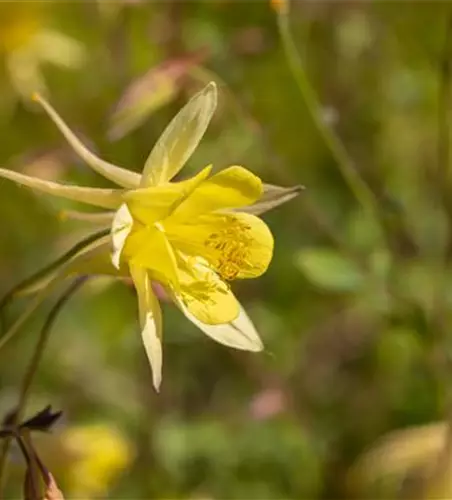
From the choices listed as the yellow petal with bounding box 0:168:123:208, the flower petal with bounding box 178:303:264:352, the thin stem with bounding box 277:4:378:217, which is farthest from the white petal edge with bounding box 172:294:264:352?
the thin stem with bounding box 277:4:378:217

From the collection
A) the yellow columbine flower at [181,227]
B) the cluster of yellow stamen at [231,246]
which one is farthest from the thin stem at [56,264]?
the cluster of yellow stamen at [231,246]

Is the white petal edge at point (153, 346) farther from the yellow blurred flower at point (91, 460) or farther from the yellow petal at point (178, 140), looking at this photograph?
the yellow blurred flower at point (91, 460)

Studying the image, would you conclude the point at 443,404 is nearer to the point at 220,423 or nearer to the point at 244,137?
the point at 220,423

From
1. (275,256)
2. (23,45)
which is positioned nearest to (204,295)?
(275,256)

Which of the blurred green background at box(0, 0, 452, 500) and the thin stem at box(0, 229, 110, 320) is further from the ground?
the thin stem at box(0, 229, 110, 320)

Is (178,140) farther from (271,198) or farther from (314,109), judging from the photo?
(314,109)

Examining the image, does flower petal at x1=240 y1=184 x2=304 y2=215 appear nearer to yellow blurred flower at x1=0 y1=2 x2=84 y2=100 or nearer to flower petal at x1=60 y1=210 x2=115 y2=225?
flower petal at x1=60 y1=210 x2=115 y2=225

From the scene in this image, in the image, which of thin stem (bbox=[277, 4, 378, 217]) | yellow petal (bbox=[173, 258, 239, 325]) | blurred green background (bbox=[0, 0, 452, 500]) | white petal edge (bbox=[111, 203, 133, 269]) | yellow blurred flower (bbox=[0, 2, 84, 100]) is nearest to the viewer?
white petal edge (bbox=[111, 203, 133, 269])
